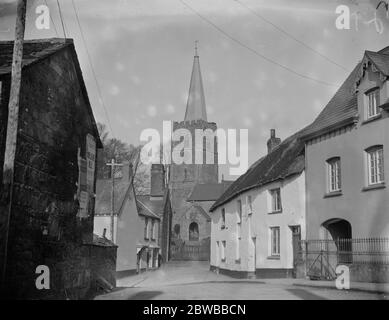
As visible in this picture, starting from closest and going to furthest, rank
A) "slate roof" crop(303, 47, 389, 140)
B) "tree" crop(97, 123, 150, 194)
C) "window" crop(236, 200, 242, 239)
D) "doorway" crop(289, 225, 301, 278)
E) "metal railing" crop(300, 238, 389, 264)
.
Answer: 1. "tree" crop(97, 123, 150, 194)
2. "metal railing" crop(300, 238, 389, 264)
3. "slate roof" crop(303, 47, 389, 140)
4. "doorway" crop(289, 225, 301, 278)
5. "window" crop(236, 200, 242, 239)

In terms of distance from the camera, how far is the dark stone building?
22.5ft

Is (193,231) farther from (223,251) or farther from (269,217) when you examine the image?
(269,217)

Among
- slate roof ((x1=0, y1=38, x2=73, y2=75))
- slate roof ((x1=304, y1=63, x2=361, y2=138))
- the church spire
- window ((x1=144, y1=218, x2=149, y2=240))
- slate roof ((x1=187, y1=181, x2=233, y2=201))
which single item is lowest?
window ((x1=144, y1=218, x2=149, y2=240))

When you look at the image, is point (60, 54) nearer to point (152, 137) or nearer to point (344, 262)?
point (152, 137)

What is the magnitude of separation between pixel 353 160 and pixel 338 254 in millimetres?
2399

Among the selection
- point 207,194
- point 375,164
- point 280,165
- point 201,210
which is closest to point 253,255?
point 280,165

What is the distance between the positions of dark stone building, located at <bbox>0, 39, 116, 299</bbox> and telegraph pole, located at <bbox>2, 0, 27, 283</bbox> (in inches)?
4.1

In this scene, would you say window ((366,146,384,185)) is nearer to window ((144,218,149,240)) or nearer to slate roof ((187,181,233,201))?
window ((144,218,149,240))

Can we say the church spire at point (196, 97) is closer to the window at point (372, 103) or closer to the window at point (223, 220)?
the window at point (372, 103)

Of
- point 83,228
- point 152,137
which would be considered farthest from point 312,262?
point 152,137

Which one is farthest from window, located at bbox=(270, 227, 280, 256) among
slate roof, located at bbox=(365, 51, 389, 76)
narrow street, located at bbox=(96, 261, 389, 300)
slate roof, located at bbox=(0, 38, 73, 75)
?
slate roof, located at bbox=(0, 38, 73, 75)

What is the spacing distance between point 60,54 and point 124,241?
1366 cm

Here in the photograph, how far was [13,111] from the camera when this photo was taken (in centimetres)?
661

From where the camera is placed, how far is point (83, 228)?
31.1 feet
